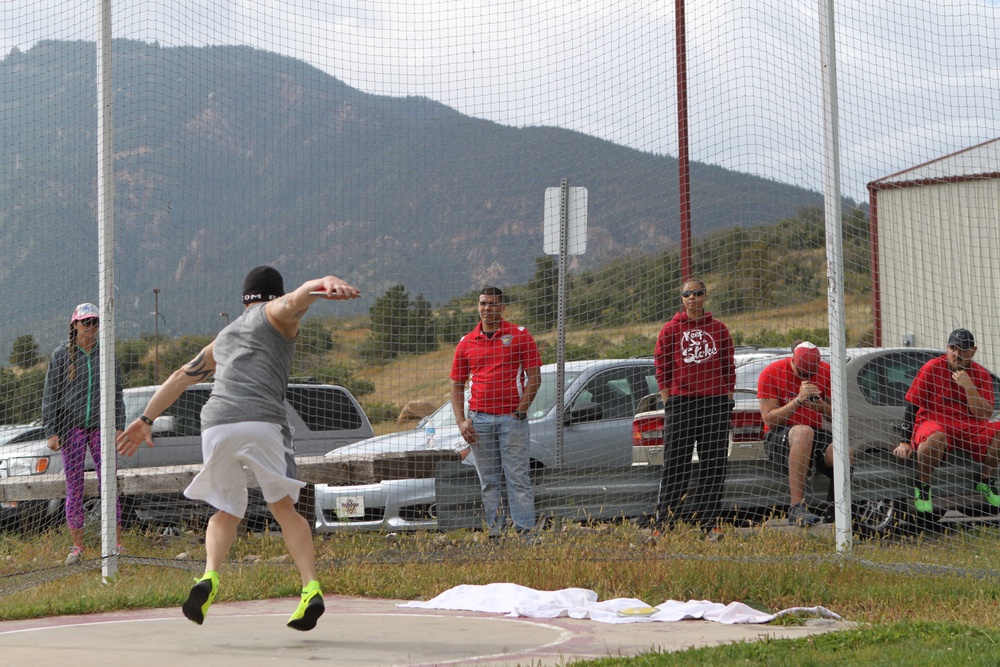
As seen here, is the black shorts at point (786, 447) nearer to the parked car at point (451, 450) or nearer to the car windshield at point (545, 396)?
the parked car at point (451, 450)

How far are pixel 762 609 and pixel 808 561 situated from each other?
111cm

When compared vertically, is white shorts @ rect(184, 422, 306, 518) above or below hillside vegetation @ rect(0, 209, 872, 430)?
below

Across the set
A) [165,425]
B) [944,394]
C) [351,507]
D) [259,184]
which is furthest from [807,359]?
[165,425]

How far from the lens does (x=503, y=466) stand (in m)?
9.16

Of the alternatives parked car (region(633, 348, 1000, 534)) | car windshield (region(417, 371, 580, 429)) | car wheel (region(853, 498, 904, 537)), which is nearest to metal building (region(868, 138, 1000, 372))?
parked car (region(633, 348, 1000, 534))

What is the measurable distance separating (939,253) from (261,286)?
5.99 meters

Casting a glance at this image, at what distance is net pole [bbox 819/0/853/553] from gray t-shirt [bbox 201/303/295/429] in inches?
156

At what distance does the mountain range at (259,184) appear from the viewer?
8945mm

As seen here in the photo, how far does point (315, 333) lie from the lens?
1062 centimetres

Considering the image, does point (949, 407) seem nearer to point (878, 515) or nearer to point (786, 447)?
point (878, 515)

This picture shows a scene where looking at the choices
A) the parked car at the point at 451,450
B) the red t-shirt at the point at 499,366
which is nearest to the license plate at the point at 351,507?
the parked car at the point at 451,450

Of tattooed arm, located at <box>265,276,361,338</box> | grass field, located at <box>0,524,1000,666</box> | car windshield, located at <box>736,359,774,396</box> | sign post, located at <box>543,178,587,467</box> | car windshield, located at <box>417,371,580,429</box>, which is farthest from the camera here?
car windshield, located at <box>417,371,580,429</box>

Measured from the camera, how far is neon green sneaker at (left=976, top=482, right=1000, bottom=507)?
29.6ft

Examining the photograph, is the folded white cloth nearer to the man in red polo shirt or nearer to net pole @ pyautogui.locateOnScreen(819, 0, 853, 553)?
net pole @ pyautogui.locateOnScreen(819, 0, 853, 553)
